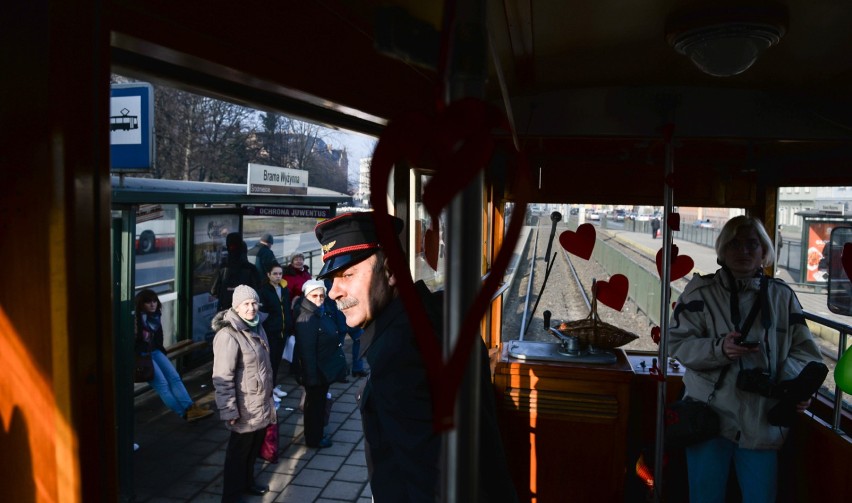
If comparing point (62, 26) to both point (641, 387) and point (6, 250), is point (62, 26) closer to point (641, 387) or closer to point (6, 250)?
point (6, 250)

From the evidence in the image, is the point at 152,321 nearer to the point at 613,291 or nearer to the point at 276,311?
the point at 276,311

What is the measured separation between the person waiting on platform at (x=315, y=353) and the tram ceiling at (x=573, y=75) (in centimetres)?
291

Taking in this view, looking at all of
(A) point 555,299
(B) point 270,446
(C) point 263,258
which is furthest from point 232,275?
(A) point 555,299

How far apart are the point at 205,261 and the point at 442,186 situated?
9229 mm

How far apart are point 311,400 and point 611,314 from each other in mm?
5414

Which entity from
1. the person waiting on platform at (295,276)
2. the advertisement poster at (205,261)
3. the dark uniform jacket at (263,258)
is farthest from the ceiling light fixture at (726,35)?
the advertisement poster at (205,261)

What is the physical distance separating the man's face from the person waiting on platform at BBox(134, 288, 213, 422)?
4.64m

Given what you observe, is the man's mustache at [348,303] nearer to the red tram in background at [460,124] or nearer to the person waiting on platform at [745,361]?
the red tram in background at [460,124]

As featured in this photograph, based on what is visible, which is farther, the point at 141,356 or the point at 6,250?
the point at 141,356

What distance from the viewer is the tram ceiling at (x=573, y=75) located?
5.10 feet

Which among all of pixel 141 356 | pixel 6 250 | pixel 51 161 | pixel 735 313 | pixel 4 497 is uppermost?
pixel 51 161

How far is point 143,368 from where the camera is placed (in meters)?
6.41

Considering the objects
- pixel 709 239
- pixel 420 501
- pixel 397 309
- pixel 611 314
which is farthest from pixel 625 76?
pixel 709 239

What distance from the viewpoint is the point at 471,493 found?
87 cm
